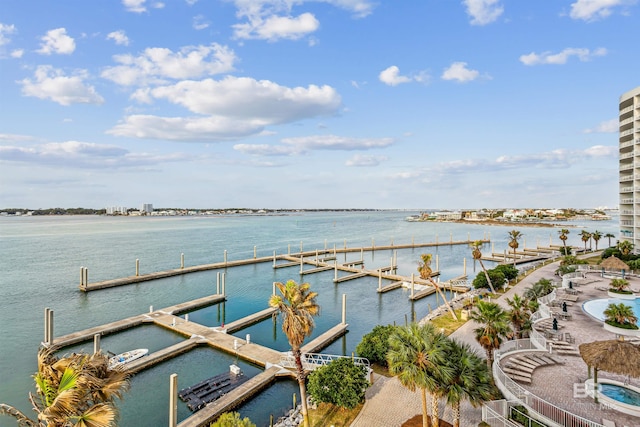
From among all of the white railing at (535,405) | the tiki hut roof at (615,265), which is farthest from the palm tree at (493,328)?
the tiki hut roof at (615,265)

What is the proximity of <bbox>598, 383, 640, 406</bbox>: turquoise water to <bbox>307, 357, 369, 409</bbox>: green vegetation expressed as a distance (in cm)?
1038

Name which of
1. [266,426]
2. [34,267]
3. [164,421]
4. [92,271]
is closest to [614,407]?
[266,426]

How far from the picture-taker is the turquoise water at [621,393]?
14.1 m

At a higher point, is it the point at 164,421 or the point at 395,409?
the point at 395,409

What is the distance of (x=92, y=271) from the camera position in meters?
58.2

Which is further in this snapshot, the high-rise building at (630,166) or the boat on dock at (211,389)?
the high-rise building at (630,166)

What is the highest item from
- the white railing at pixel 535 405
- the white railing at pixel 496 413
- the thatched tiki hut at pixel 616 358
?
the thatched tiki hut at pixel 616 358

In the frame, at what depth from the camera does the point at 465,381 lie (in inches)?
497

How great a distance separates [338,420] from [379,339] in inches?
292

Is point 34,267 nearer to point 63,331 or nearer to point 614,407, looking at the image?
point 63,331

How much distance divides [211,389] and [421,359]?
1458 cm

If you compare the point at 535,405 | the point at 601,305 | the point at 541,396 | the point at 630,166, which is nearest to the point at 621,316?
the point at 601,305

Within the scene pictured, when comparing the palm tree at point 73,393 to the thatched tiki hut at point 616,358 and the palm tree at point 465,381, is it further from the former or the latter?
the thatched tiki hut at point 616,358

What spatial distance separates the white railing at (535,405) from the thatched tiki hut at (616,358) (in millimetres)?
2539
